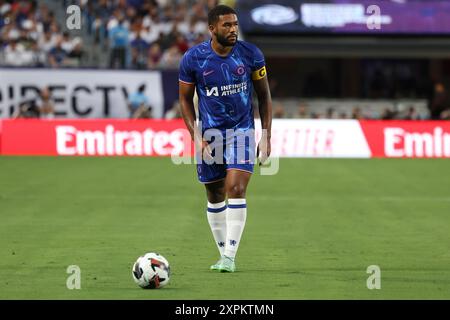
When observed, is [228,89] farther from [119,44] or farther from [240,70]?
[119,44]

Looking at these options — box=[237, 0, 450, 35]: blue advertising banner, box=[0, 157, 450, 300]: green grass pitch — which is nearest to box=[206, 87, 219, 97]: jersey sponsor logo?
box=[0, 157, 450, 300]: green grass pitch

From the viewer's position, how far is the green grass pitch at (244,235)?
34.2ft

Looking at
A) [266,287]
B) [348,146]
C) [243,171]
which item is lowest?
[348,146]

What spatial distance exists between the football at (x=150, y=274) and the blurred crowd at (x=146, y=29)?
24.8 metres

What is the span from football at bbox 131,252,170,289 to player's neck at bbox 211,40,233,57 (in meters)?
2.31

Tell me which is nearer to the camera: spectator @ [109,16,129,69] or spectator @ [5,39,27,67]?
spectator @ [5,39,27,67]

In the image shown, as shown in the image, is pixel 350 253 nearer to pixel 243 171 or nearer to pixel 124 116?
pixel 243 171

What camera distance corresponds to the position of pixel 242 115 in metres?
11.5

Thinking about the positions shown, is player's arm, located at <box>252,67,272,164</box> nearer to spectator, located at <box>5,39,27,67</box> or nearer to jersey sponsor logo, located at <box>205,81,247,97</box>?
jersey sponsor logo, located at <box>205,81,247,97</box>

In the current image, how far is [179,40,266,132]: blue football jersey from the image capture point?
11367 mm

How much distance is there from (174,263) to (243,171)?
56.3 inches
